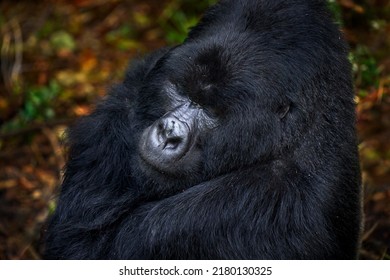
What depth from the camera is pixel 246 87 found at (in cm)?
393

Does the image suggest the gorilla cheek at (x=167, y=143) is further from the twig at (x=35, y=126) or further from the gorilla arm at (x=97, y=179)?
the twig at (x=35, y=126)

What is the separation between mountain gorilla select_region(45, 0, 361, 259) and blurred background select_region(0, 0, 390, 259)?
3.13 feet

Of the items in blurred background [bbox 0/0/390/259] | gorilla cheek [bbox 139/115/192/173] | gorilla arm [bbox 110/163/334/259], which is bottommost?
blurred background [bbox 0/0/390/259]

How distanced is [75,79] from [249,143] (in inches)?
141

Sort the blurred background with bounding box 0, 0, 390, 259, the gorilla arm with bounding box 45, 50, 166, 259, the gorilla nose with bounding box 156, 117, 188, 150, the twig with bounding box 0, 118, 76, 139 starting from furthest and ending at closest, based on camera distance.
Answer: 1. the twig with bounding box 0, 118, 76, 139
2. the blurred background with bounding box 0, 0, 390, 259
3. the gorilla arm with bounding box 45, 50, 166, 259
4. the gorilla nose with bounding box 156, 117, 188, 150

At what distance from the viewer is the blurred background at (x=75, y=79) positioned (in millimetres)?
5688

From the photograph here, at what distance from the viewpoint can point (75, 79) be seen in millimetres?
7250

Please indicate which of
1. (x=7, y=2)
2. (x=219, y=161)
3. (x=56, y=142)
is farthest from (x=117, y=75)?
(x=219, y=161)

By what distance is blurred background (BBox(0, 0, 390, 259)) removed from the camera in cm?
569

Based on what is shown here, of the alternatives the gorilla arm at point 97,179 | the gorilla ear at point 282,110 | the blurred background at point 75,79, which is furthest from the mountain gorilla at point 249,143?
the blurred background at point 75,79

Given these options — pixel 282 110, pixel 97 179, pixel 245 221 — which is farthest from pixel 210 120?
pixel 97 179

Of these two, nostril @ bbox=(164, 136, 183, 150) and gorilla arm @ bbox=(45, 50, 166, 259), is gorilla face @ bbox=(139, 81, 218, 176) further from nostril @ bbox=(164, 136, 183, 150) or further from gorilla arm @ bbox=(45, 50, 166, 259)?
gorilla arm @ bbox=(45, 50, 166, 259)

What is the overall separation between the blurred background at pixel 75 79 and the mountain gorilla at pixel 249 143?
3.13 feet

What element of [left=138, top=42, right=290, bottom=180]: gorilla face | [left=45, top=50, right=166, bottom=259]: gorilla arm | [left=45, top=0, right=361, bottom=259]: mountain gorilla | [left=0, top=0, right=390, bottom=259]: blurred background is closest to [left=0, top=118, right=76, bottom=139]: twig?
[left=0, top=0, right=390, bottom=259]: blurred background
